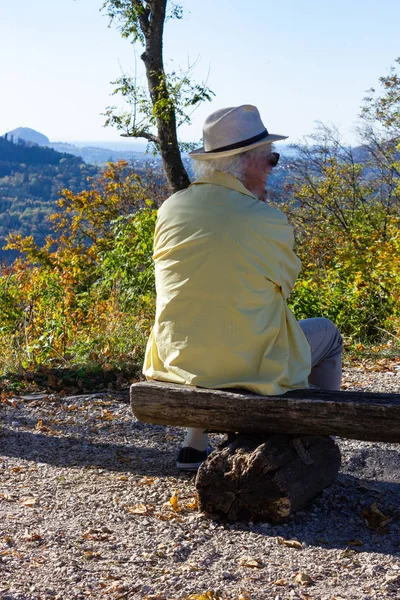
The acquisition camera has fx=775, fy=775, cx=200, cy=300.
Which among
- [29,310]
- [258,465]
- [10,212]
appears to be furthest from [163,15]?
[10,212]

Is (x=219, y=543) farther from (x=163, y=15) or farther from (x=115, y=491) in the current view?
(x=163, y=15)

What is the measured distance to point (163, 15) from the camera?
35.8 ft

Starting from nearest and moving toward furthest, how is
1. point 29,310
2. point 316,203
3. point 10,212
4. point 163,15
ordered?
point 29,310
point 163,15
point 316,203
point 10,212

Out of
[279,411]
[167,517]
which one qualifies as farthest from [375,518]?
[167,517]

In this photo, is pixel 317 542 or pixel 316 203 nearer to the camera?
pixel 317 542

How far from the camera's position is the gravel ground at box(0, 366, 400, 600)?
2789mm

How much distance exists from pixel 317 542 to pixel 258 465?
15.4 inches

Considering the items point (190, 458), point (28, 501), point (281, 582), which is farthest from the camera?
point (190, 458)

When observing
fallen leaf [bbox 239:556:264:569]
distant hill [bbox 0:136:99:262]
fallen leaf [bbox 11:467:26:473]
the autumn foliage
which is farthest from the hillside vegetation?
distant hill [bbox 0:136:99:262]

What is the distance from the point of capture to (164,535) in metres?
3.27

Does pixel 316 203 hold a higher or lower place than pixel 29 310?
higher

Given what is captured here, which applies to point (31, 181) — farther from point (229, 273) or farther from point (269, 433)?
point (269, 433)

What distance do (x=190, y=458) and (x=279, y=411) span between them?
0.94m

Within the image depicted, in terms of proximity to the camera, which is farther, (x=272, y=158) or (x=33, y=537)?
(x=272, y=158)
